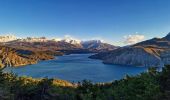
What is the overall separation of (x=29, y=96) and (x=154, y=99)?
24346 mm

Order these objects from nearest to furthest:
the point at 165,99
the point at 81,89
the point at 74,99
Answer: the point at 165,99 → the point at 74,99 → the point at 81,89

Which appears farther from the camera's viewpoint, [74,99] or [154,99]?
[74,99]

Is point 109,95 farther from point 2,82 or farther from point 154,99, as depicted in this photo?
point 2,82

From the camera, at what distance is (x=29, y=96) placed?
5434cm

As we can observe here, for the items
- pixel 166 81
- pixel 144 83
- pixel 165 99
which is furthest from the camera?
pixel 166 81

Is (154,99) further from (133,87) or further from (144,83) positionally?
(133,87)

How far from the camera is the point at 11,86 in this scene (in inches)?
2181

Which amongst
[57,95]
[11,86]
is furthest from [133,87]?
[11,86]

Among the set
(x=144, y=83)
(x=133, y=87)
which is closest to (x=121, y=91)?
(x=133, y=87)

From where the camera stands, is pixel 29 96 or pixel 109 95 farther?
pixel 29 96

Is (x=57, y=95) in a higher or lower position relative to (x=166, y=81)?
lower

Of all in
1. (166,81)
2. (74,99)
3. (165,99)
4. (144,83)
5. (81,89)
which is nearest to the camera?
(165,99)

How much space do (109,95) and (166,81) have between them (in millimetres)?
9893

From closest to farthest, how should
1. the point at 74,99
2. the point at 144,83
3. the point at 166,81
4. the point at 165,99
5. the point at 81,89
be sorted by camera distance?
1. the point at 165,99
2. the point at 144,83
3. the point at 166,81
4. the point at 74,99
5. the point at 81,89
